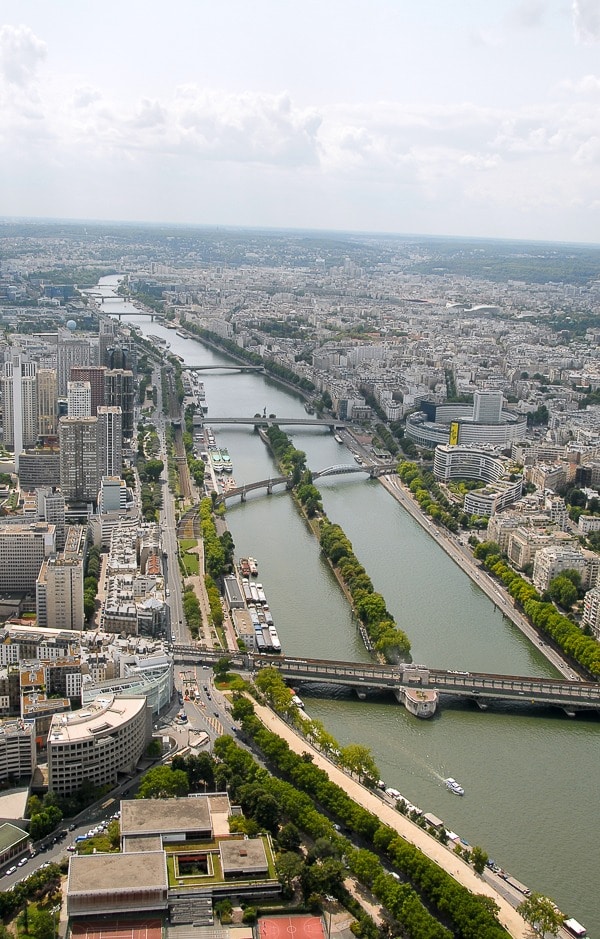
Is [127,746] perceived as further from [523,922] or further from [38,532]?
[38,532]

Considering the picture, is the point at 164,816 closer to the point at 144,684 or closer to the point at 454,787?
the point at 144,684

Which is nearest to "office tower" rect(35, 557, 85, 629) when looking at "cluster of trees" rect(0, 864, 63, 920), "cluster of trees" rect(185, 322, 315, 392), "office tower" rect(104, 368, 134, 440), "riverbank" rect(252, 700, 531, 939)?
"riverbank" rect(252, 700, 531, 939)

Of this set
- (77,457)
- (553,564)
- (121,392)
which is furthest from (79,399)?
(553,564)

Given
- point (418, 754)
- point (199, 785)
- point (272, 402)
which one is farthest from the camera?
point (272, 402)

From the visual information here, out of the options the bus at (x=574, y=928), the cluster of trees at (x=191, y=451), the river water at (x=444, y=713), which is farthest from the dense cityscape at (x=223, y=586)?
the river water at (x=444, y=713)

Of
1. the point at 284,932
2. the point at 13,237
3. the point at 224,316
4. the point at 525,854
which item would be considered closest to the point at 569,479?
the point at 525,854
